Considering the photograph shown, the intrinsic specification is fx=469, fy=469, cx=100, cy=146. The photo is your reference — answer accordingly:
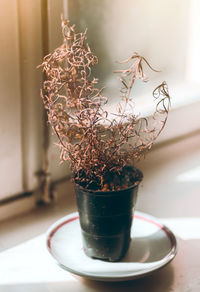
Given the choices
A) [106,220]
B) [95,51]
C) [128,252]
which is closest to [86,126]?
[106,220]

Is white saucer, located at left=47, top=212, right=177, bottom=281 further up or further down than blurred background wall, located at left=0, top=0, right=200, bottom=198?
further down

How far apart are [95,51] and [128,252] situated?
619 mm

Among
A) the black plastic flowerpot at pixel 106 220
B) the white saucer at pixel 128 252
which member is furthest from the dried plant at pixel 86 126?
the white saucer at pixel 128 252

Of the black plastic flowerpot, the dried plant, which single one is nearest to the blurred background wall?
the dried plant

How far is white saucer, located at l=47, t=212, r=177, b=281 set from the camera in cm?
99

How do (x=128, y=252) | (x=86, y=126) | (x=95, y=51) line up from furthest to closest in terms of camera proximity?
1. (x=95, y=51)
2. (x=128, y=252)
3. (x=86, y=126)

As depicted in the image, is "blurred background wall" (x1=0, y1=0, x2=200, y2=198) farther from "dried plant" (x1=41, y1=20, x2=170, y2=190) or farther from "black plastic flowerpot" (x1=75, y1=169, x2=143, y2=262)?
"black plastic flowerpot" (x1=75, y1=169, x2=143, y2=262)

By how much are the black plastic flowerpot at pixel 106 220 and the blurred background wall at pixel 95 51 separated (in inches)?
12.7

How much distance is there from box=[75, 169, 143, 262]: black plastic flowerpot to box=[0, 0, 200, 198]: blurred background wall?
32 cm

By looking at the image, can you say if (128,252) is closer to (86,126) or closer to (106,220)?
(106,220)

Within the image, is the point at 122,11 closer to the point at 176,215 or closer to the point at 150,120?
the point at 150,120

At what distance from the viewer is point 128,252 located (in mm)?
1078

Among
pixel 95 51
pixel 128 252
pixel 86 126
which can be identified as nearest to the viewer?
pixel 86 126

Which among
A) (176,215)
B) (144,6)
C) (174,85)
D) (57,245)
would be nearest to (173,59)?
(174,85)
